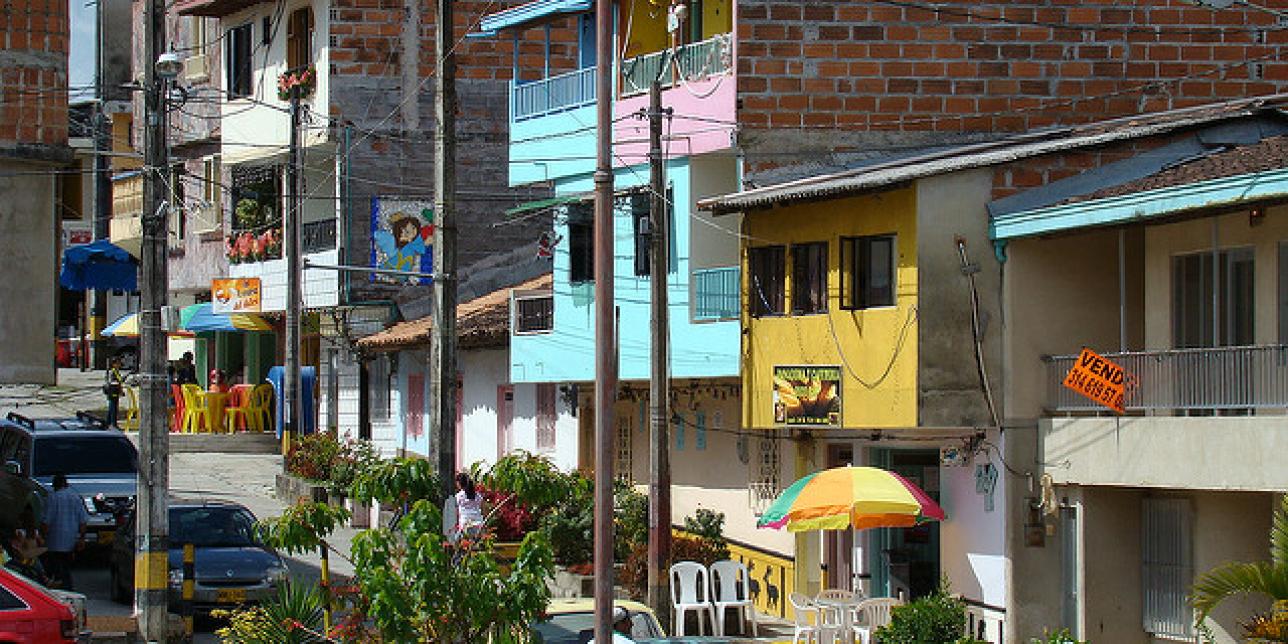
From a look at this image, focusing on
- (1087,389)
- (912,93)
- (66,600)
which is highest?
(912,93)

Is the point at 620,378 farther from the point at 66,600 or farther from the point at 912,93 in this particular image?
the point at 66,600

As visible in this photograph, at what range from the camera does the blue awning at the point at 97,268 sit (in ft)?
144

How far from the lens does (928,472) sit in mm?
26906

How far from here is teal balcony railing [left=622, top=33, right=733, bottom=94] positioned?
29970 mm

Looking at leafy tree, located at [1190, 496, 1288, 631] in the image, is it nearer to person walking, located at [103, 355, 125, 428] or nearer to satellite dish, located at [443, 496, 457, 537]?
satellite dish, located at [443, 496, 457, 537]

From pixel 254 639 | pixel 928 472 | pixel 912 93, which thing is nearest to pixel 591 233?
pixel 912 93

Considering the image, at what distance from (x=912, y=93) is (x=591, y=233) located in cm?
635

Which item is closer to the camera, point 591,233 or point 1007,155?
point 1007,155

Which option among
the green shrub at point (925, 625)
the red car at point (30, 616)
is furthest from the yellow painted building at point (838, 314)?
the red car at point (30, 616)

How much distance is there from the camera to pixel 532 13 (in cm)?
3356

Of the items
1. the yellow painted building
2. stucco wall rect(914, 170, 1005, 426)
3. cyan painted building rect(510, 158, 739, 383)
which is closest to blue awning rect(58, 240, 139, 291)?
cyan painted building rect(510, 158, 739, 383)

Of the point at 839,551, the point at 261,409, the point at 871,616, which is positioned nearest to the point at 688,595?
the point at 871,616

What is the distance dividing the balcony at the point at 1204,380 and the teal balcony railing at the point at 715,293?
6037 mm

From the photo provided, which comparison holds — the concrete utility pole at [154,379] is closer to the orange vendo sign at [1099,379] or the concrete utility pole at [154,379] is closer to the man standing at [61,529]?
the man standing at [61,529]
